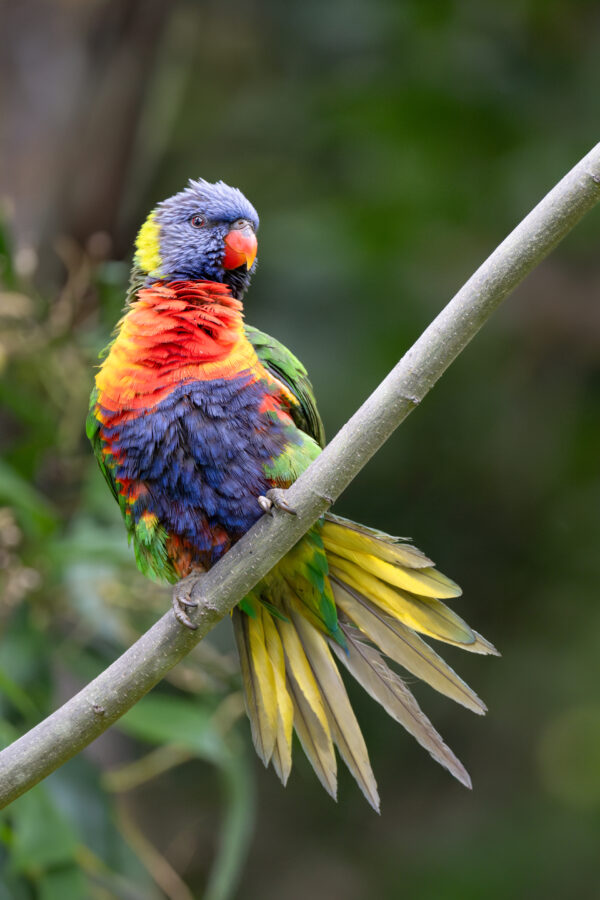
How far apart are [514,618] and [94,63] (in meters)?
3.39

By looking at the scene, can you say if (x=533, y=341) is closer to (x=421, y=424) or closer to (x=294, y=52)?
(x=421, y=424)

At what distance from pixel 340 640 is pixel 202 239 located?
3.45ft

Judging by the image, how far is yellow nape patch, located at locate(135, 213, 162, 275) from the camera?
2504 mm

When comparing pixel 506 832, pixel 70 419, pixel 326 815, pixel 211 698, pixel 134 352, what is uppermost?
pixel 134 352

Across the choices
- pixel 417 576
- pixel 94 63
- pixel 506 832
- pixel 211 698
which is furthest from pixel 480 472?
pixel 417 576

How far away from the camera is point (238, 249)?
8.16 feet

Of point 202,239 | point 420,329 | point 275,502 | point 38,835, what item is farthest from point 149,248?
point 420,329

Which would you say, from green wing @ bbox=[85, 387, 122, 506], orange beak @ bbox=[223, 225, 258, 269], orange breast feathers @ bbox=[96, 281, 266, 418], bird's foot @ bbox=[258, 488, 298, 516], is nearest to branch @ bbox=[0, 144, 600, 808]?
bird's foot @ bbox=[258, 488, 298, 516]

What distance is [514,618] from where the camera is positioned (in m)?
5.14

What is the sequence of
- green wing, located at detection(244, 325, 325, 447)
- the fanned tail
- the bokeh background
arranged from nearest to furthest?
the fanned tail
green wing, located at detection(244, 325, 325, 447)
the bokeh background

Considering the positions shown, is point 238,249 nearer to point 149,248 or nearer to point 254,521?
point 149,248

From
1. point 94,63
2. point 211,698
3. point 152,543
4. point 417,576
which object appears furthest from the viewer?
point 94,63

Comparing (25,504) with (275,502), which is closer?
(275,502)

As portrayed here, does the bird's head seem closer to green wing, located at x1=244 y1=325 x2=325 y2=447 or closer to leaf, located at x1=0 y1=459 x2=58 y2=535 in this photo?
green wing, located at x1=244 y1=325 x2=325 y2=447
